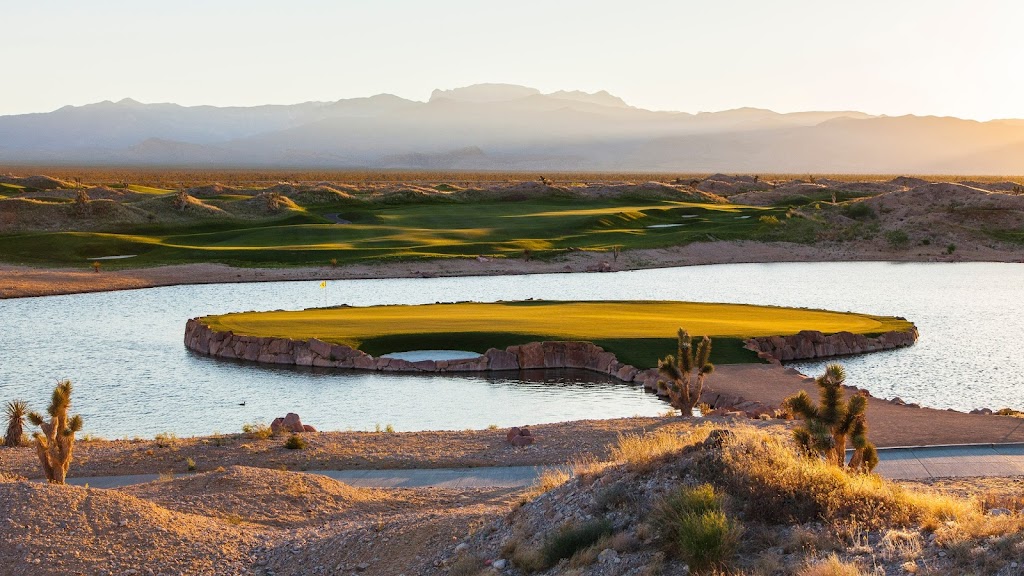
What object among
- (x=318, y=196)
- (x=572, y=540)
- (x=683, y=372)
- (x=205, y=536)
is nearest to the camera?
(x=572, y=540)

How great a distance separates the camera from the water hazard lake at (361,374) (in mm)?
28594

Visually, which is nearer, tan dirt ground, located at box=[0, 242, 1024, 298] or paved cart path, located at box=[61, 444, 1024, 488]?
paved cart path, located at box=[61, 444, 1024, 488]

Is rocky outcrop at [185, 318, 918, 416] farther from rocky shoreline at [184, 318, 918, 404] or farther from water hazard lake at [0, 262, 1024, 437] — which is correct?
water hazard lake at [0, 262, 1024, 437]

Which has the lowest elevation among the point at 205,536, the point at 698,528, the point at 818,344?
the point at 818,344

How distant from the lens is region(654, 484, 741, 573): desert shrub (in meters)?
10.5

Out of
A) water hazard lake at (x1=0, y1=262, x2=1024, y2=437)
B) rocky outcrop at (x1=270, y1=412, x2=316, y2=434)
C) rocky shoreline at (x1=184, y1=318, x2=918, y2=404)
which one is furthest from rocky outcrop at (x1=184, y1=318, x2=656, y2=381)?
rocky outcrop at (x1=270, y1=412, x2=316, y2=434)

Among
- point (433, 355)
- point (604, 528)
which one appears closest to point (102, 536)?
point (604, 528)

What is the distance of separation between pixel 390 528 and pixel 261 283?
1914 inches

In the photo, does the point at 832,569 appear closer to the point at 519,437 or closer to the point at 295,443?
the point at 519,437

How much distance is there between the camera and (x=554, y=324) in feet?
126

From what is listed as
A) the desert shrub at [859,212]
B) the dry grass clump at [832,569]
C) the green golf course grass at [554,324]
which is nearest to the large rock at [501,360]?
the green golf course grass at [554,324]

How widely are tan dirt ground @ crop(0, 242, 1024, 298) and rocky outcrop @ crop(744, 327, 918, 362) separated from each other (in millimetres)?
32057

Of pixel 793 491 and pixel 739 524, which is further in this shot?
pixel 793 491

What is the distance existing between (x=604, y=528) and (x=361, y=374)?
73.9ft
